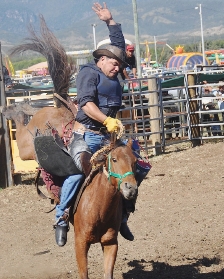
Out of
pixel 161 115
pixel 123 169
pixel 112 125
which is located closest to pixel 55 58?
pixel 112 125

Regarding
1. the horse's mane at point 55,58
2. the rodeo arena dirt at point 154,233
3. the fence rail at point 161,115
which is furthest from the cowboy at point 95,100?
the fence rail at point 161,115

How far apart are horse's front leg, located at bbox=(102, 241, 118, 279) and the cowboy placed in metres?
0.56

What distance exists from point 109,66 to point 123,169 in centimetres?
Answer: 112

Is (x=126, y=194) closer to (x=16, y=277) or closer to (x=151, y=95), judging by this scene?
(x=16, y=277)

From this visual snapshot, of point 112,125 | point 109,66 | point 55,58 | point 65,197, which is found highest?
point 55,58

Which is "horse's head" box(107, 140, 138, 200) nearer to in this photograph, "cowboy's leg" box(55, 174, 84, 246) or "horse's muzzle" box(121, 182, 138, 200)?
"horse's muzzle" box(121, 182, 138, 200)

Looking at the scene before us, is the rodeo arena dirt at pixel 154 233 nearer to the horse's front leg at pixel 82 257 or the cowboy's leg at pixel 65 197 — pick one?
the cowboy's leg at pixel 65 197

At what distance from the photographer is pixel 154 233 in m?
8.48

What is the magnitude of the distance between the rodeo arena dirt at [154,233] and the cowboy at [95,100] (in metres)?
1.27

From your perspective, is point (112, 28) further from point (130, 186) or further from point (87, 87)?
point (130, 186)

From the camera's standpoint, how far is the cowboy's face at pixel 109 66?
5934 millimetres

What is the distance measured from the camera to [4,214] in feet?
32.9

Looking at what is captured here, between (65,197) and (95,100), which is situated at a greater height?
(95,100)

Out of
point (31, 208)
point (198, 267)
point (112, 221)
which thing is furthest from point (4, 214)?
point (112, 221)
